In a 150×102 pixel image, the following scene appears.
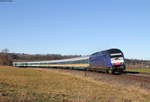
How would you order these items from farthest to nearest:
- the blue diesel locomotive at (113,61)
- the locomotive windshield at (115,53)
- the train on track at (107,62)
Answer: the locomotive windshield at (115,53) < the train on track at (107,62) < the blue diesel locomotive at (113,61)

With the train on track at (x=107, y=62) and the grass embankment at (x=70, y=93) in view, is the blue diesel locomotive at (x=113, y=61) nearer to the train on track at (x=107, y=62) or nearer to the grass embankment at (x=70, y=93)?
the train on track at (x=107, y=62)

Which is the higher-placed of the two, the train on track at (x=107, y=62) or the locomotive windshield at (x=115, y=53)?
the locomotive windshield at (x=115, y=53)

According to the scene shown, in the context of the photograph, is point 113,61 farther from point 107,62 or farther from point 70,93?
point 70,93

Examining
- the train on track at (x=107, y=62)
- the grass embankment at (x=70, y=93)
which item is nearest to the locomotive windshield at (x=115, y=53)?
the train on track at (x=107, y=62)

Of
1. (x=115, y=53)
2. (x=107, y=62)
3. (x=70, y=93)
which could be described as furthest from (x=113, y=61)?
(x=70, y=93)

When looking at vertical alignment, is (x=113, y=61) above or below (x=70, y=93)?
above

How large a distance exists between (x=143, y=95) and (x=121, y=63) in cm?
1865

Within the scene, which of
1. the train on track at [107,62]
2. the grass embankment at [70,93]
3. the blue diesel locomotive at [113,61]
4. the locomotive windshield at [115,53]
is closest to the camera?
the grass embankment at [70,93]

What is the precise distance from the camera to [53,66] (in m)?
88.8

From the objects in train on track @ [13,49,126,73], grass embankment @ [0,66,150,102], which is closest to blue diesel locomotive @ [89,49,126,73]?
train on track @ [13,49,126,73]

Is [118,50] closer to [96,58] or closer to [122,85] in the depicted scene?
[96,58]

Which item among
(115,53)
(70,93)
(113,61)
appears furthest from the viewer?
(115,53)

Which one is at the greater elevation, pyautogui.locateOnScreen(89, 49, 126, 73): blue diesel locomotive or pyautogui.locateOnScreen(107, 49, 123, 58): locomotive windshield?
pyautogui.locateOnScreen(107, 49, 123, 58): locomotive windshield

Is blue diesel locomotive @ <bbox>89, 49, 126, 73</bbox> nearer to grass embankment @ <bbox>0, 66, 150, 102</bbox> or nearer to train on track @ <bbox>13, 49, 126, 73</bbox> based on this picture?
train on track @ <bbox>13, 49, 126, 73</bbox>
